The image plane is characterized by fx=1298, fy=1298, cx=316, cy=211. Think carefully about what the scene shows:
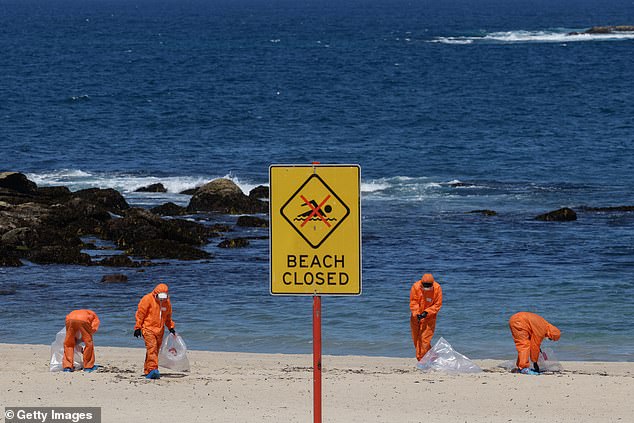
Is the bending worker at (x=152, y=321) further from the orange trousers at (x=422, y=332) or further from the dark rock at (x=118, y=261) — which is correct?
the dark rock at (x=118, y=261)

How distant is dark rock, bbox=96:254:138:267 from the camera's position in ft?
92.1

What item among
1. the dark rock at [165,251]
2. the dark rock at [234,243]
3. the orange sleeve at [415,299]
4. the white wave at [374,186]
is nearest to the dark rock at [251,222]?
the dark rock at [234,243]

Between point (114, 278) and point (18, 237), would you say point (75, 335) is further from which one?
point (18, 237)

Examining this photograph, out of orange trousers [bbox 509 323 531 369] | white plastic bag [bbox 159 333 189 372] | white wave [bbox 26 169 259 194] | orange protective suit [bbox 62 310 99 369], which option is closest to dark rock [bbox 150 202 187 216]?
white wave [bbox 26 169 259 194]

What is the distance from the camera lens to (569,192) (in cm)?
4025

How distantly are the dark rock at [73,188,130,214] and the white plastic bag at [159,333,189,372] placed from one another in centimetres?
1710

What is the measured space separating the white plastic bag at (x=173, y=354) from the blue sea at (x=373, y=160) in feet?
13.2

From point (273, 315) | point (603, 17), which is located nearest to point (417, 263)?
point (273, 315)

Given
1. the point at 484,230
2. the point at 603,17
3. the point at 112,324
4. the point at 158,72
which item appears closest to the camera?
the point at 112,324

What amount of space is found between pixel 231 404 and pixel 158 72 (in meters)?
76.1

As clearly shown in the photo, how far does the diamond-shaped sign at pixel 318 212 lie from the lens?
9.33 meters

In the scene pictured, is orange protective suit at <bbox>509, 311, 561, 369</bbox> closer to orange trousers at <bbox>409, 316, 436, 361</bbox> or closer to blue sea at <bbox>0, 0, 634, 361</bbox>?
orange trousers at <bbox>409, 316, 436, 361</bbox>

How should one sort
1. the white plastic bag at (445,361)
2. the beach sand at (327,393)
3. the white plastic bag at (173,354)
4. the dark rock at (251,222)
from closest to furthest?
1. the beach sand at (327,393)
2. the white plastic bag at (173,354)
3. the white plastic bag at (445,361)
4. the dark rock at (251,222)

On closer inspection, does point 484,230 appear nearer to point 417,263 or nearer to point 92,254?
point 417,263
